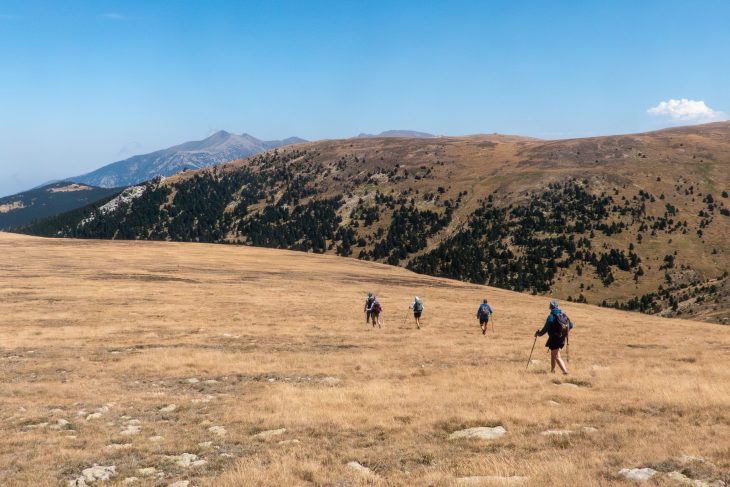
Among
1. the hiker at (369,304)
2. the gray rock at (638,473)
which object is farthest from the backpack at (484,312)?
the gray rock at (638,473)

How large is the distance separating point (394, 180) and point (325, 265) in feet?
349

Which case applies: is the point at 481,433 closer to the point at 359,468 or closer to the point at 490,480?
the point at 490,480

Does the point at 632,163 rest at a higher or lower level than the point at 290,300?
higher

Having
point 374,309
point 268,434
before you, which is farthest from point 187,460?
point 374,309

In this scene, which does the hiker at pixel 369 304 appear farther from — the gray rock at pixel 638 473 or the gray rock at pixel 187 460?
the gray rock at pixel 638 473

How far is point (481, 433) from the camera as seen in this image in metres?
12.3

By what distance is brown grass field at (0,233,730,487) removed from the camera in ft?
33.2

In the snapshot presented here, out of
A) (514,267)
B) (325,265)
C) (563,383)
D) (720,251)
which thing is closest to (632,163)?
(720,251)

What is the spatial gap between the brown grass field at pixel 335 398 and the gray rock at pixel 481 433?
0.28 meters

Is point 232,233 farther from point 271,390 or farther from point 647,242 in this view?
point 271,390

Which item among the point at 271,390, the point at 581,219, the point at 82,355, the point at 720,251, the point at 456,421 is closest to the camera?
the point at 456,421

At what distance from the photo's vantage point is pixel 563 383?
60.0ft

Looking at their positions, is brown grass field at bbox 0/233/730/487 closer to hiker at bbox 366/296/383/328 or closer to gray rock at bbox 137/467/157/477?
gray rock at bbox 137/467/157/477

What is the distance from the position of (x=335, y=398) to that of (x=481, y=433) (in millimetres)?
5544
